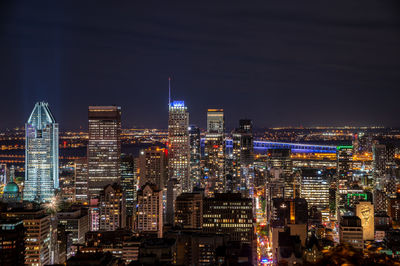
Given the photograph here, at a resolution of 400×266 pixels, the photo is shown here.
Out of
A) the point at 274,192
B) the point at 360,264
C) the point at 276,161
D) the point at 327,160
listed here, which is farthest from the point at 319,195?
the point at 360,264

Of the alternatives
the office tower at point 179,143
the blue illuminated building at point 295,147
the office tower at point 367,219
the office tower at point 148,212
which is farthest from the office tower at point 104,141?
the blue illuminated building at point 295,147

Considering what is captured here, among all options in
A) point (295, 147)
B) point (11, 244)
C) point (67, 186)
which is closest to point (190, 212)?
point (11, 244)

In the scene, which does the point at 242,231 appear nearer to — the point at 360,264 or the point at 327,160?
the point at 360,264

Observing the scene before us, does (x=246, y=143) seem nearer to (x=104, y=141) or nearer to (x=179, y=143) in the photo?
(x=179, y=143)

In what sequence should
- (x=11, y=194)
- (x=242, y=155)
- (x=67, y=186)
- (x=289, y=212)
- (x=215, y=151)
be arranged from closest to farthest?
(x=289, y=212) < (x=11, y=194) < (x=67, y=186) < (x=215, y=151) < (x=242, y=155)

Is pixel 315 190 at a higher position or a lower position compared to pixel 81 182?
lower

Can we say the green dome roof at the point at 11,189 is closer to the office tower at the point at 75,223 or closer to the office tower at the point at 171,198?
the office tower at the point at 75,223

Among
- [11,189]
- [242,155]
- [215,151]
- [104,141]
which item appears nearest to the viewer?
[11,189]
